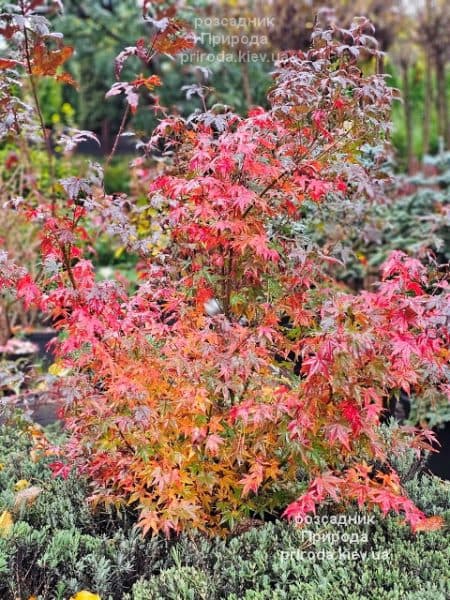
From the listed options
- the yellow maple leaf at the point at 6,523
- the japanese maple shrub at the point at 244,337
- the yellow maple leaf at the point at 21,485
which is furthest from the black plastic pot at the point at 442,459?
the yellow maple leaf at the point at 6,523

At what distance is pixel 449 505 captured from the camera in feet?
9.41

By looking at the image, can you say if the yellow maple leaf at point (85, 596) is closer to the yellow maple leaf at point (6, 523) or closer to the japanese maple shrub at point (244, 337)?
the japanese maple shrub at point (244, 337)

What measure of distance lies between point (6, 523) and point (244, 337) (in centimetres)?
114

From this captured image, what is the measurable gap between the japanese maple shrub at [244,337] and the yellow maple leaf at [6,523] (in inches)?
13.0

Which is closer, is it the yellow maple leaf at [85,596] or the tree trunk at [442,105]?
the yellow maple leaf at [85,596]

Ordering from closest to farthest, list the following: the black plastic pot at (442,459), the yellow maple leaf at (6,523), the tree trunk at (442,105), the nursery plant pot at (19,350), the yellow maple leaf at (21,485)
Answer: the yellow maple leaf at (6,523) → the yellow maple leaf at (21,485) → the black plastic pot at (442,459) → the nursery plant pot at (19,350) → the tree trunk at (442,105)

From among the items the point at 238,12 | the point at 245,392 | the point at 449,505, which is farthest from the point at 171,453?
the point at 238,12

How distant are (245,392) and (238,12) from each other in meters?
7.41

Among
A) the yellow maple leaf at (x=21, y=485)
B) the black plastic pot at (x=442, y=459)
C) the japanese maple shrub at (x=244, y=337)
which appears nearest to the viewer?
the japanese maple shrub at (x=244, y=337)

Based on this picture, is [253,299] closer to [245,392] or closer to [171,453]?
[245,392]

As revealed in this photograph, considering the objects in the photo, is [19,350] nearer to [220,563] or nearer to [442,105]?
[220,563]

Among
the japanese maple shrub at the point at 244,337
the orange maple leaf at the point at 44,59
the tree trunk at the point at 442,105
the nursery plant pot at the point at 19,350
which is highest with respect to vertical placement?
the orange maple leaf at the point at 44,59

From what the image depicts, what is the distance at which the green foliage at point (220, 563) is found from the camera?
2322 millimetres

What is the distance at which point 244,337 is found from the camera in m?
2.55
